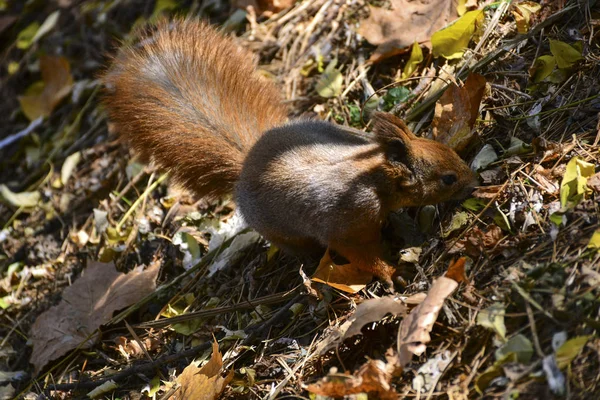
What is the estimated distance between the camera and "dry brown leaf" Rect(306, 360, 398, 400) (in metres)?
2.30

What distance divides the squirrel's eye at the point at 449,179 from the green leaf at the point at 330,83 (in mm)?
1166

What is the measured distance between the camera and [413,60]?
3613 millimetres

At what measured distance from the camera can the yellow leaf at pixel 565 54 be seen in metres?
2.96

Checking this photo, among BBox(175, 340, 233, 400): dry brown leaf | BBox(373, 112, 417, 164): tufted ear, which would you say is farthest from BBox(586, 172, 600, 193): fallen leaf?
BBox(175, 340, 233, 400): dry brown leaf

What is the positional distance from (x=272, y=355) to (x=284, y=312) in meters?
0.23

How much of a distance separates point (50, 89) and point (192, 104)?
2319mm

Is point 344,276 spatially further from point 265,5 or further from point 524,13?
point 265,5

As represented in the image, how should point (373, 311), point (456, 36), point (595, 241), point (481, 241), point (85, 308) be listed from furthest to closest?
point (85, 308) < point (456, 36) < point (481, 241) < point (373, 311) < point (595, 241)

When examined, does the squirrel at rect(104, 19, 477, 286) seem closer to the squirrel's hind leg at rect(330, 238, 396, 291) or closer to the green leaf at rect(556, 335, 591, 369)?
the squirrel's hind leg at rect(330, 238, 396, 291)

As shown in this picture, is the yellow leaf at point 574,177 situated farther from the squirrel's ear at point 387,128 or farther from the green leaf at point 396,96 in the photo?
the green leaf at point 396,96

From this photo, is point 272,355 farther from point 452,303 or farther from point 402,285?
point 452,303

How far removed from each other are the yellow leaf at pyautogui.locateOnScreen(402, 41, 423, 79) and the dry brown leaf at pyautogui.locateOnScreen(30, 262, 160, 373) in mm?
1836

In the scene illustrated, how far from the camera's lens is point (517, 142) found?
2.92 meters

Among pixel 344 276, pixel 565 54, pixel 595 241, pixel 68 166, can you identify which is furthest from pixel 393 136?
pixel 68 166
